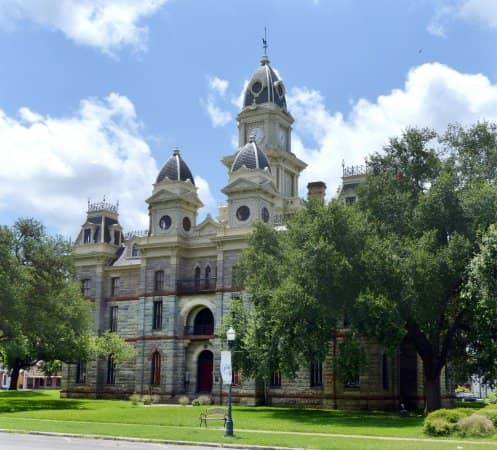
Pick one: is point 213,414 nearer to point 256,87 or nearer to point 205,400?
point 205,400

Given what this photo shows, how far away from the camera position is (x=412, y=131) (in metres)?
42.4

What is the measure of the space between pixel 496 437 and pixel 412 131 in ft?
68.1

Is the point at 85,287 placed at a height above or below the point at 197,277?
below

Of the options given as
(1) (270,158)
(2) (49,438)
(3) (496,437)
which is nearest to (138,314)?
(1) (270,158)

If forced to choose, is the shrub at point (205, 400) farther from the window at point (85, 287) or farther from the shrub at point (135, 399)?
the window at point (85, 287)

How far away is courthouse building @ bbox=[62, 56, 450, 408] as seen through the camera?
167 ft

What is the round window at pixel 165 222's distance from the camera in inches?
2327

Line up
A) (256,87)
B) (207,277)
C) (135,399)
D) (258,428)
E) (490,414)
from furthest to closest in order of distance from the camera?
1. (256,87)
2. (207,277)
3. (135,399)
4. (258,428)
5. (490,414)

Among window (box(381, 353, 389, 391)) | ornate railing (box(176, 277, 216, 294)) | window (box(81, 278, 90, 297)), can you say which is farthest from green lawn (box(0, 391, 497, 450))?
window (box(81, 278, 90, 297))

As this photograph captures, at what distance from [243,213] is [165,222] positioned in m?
7.61

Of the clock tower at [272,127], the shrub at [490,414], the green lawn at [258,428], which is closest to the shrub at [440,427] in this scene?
the green lawn at [258,428]

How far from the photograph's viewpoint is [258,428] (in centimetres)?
3144

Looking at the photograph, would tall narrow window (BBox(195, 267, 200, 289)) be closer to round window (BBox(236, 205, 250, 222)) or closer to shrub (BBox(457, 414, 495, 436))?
round window (BBox(236, 205, 250, 222))

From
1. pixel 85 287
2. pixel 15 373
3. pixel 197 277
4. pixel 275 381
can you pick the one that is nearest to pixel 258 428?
pixel 275 381
